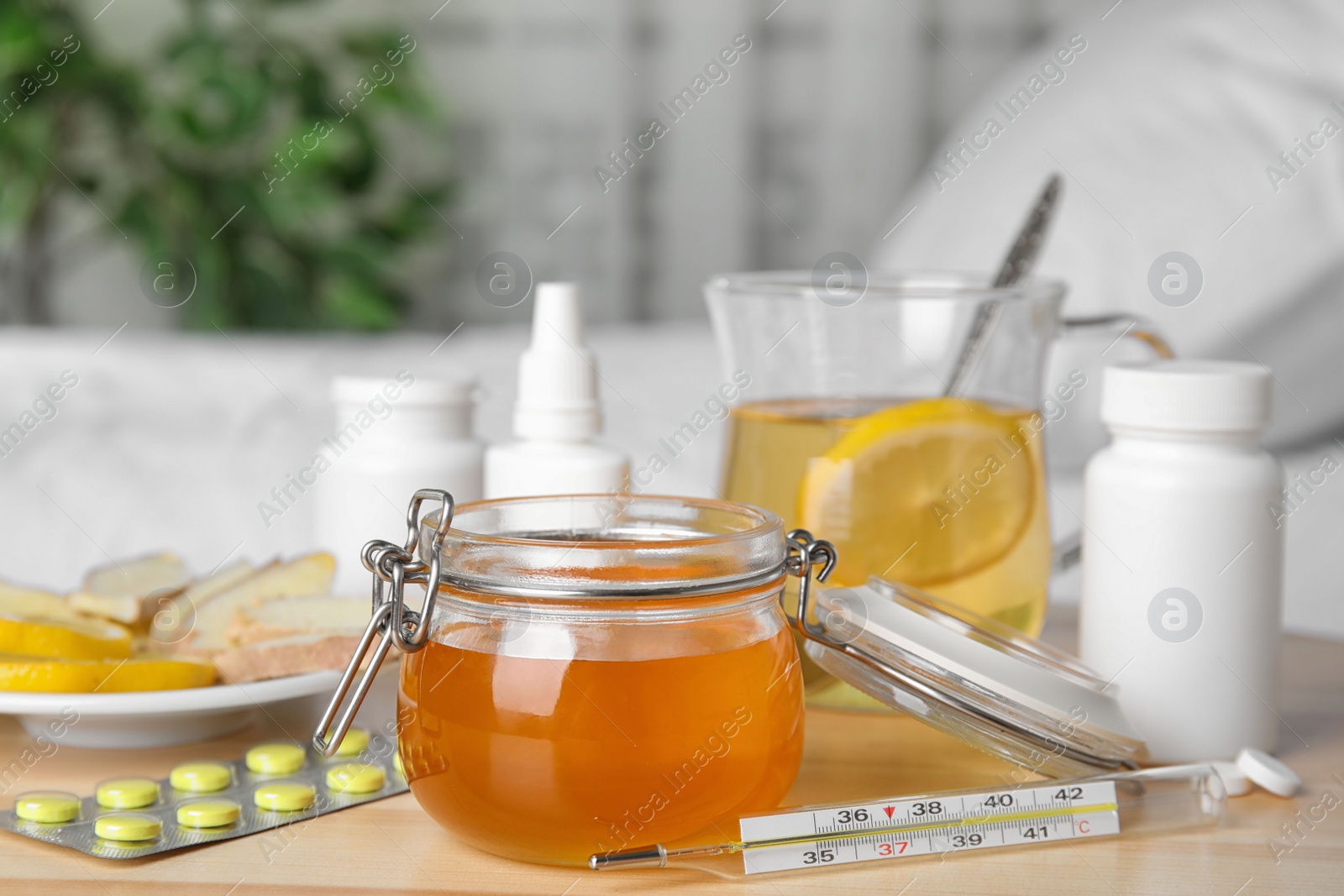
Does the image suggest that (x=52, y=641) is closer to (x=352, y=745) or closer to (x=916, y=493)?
(x=352, y=745)

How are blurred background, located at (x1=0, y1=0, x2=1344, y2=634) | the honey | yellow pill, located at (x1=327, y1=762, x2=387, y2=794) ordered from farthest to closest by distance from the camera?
1. blurred background, located at (x1=0, y1=0, x2=1344, y2=634)
2. yellow pill, located at (x1=327, y1=762, x2=387, y2=794)
3. the honey

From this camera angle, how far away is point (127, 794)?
20.3 inches

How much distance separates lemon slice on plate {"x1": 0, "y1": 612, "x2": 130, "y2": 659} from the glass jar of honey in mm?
200

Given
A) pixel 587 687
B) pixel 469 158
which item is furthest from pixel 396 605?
pixel 469 158

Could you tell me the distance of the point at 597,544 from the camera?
17.9 inches

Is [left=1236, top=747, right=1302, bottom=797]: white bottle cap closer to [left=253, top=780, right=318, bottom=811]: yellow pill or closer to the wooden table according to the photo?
the wooden table

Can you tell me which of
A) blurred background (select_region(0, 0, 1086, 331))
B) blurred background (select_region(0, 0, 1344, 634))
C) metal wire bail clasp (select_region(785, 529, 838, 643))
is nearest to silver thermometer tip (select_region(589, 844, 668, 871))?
metal wire bail clasp (select_region(785, 529, 838, 643))

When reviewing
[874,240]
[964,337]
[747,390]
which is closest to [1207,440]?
[964,337]

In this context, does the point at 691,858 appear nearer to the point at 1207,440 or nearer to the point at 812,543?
the point at 812,543

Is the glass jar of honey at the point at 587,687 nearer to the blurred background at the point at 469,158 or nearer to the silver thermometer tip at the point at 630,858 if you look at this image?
the silver thermometer tip at the point at 630,858

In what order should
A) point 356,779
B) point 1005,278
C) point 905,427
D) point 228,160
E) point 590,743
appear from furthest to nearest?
point 228,160 < point 1005,278 < point 905,427 < point 356,779 < point 590,743

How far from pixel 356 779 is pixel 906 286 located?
38 centimetres

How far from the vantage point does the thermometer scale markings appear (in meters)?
0.47

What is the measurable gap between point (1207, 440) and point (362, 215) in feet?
7.46
